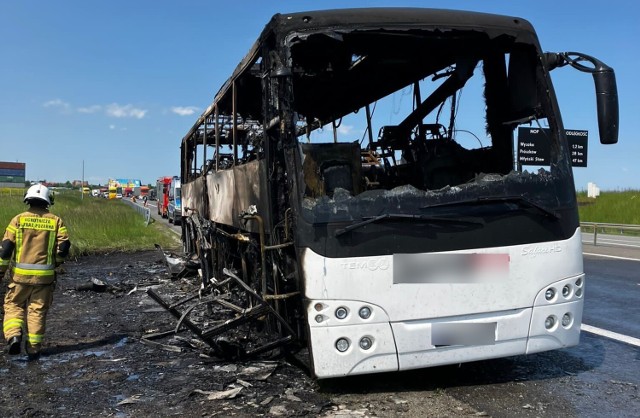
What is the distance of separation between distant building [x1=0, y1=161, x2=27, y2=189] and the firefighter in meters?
73.6

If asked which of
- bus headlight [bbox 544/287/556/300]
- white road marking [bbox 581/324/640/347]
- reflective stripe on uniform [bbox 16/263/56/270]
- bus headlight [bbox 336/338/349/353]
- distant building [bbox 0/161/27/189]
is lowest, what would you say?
white road marking [bbox 581/324/640/347]

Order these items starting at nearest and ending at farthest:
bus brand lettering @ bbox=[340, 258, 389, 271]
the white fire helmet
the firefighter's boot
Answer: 1. bus brand lettering @ bbox=[340, 258, 389, 271]
2. the firefighter's boot
3. the white fire helmet

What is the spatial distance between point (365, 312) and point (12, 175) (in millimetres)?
85898

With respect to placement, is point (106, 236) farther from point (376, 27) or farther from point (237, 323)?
point (376, 27)

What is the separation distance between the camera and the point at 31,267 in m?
5.92

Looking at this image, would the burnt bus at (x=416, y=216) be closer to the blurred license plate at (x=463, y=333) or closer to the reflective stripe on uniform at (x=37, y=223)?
the blurred license plate at (x=463, y=333)

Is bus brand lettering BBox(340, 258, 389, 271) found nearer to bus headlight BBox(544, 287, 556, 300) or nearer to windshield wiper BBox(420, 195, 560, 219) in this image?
windshield wiper BBox(420, 195, 560, 219)

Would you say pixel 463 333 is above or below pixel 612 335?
above

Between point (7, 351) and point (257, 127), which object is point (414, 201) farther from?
point (7, 351)

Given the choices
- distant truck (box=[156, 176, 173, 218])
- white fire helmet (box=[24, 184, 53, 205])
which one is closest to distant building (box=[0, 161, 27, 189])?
distant truck (box=[156, 176, 173, 218])

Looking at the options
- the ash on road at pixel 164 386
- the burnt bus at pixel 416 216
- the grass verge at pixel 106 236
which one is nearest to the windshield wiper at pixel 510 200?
the burnt bus at pixel 416 216

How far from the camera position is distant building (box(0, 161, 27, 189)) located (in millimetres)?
72812

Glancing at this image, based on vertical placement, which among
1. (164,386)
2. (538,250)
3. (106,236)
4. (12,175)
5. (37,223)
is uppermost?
(12,175)

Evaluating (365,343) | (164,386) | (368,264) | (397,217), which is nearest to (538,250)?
(397,217)
